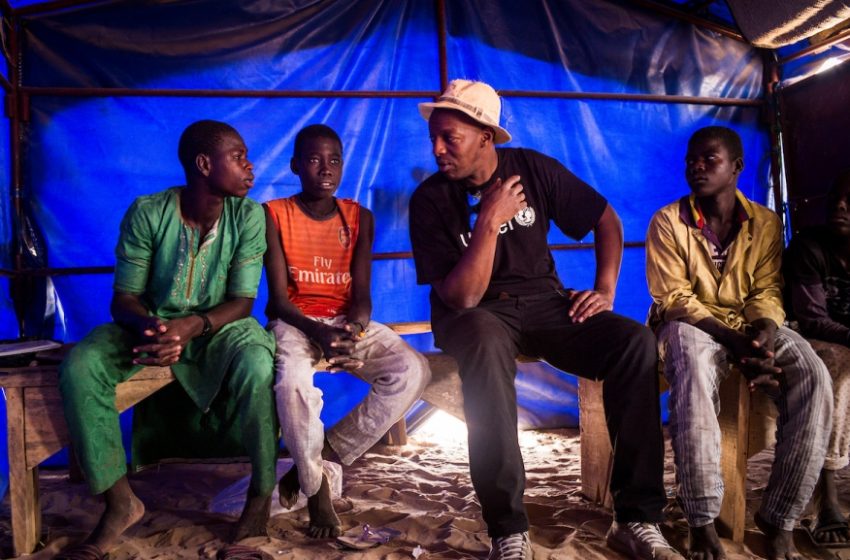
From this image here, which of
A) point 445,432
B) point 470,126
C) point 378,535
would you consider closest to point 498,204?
point 470,126

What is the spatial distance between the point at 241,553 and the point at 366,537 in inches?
20.2

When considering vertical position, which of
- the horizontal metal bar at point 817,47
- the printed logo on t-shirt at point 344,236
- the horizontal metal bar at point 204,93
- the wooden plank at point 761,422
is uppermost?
the horizontal metal bar at point 817,47

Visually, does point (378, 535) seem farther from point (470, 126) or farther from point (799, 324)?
point (799, 324)

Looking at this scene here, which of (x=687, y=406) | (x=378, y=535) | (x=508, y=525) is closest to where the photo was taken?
(x=508, y=525)

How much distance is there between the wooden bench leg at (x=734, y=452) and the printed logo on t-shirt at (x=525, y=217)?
110 cm

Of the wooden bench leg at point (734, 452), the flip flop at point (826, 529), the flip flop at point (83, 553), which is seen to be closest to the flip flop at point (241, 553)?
the flip flop at point (83, 553)

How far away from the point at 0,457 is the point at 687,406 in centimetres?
360

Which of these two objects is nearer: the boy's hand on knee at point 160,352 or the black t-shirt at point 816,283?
the boy's hand on knee at point 160,352

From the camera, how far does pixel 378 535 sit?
265 cm

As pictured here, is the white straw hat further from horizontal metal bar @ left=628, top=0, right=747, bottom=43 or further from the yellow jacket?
horizontal metal bar @ left=628, top=0, right=747, bottom=43

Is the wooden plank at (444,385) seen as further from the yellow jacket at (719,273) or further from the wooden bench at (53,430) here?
the wooden bench at (53,430)

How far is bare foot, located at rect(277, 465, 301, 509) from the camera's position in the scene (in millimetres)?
2787

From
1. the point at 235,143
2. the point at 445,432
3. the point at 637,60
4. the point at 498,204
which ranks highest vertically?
the point at 637,60

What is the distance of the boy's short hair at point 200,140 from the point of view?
2.97 metres
